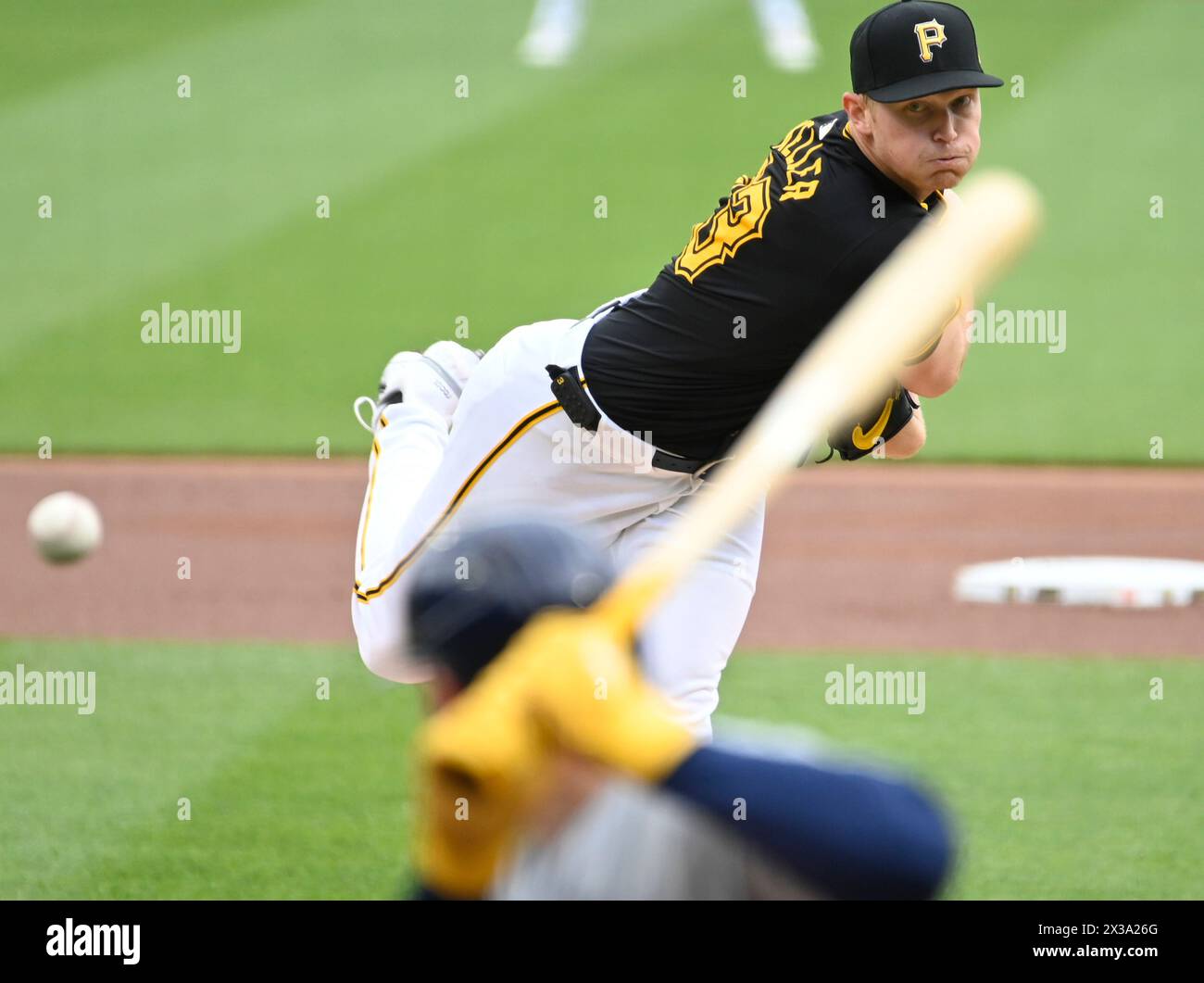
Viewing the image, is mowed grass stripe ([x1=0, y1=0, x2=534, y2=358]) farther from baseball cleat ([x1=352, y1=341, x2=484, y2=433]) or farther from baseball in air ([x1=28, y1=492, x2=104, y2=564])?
baseball cleat ([x1=352, y1=341, x2=484, y2=433])

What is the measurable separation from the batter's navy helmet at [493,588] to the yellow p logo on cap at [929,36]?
2.09 meters

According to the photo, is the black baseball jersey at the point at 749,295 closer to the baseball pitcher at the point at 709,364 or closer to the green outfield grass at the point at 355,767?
the baseball pitcher at the point at 709,364

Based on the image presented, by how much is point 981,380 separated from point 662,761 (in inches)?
379

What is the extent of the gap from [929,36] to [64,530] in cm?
383

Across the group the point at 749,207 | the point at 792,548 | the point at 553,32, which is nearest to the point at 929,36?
the point at 749,207

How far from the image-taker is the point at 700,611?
153 inches

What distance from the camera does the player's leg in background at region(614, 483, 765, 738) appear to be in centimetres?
382

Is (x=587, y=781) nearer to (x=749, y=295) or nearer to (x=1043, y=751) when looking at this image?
(x=749, y=295)

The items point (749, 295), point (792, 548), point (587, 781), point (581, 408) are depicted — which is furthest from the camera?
point (792, 548)

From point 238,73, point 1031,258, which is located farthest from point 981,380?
point 238,73

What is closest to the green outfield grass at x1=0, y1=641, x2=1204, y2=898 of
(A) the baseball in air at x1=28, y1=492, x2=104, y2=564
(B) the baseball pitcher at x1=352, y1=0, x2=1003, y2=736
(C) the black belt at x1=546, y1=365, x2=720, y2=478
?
(A) the baseball in air at x1=28, y1=492, x2=104, y2=564

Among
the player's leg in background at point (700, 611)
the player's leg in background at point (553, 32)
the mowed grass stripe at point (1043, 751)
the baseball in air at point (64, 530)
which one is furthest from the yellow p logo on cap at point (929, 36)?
the player's leg in background at point (553, 32)

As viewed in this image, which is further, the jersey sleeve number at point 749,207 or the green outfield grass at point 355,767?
the green outfield grass at point 355,767

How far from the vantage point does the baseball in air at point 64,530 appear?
6.16 meters
